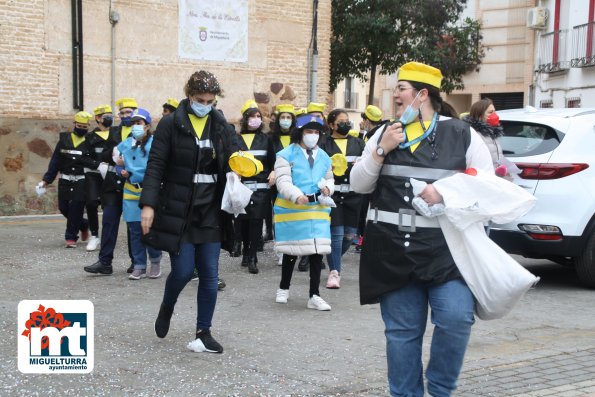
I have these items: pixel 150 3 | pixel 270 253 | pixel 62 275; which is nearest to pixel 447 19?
pixel 150 3

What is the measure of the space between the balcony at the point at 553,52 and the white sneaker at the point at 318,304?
74.7 feet

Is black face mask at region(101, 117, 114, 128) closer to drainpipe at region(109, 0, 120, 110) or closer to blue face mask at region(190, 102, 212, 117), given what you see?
blue face mask at region(190, 102, 212, 117)

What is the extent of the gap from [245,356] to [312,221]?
2.27m

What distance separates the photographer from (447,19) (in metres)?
24.6

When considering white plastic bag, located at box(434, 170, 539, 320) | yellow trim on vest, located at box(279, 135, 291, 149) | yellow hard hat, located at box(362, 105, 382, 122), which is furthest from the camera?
yellow hard hat, located at box(362, 105, 382, 122)

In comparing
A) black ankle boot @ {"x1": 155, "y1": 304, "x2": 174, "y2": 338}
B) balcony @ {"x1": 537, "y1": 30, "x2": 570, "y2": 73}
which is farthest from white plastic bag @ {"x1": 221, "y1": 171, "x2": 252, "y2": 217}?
balcony @ {"x1": 537, "y1": 30, "x2": 570, "y2": 73}

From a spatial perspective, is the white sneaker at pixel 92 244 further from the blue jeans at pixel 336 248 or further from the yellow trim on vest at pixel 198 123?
the yellow trim on vest at pixel 198 123

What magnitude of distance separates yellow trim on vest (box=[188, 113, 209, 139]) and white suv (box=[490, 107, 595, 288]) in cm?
389

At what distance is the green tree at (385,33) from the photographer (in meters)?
23.2

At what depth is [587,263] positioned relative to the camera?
9680 millimetres

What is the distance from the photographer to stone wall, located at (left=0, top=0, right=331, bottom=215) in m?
16.8

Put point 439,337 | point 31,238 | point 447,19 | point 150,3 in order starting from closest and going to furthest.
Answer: point 439,337 → point 31,238 → point 150,3 → point 447,19

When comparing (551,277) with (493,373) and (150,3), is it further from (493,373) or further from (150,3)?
(150,3)

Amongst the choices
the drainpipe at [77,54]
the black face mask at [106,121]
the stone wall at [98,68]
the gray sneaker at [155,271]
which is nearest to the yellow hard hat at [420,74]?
the gray sneaker at [155,271]
